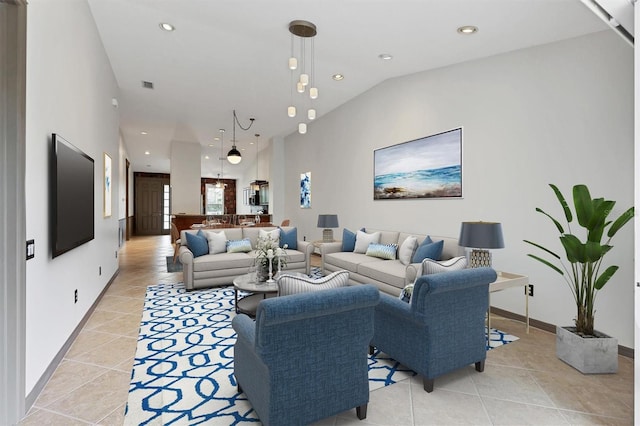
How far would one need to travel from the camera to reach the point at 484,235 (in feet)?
10.6

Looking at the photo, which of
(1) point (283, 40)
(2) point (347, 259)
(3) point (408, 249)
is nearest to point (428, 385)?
(3) point (408, 249)

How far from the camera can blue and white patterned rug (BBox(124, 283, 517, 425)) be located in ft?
6.77

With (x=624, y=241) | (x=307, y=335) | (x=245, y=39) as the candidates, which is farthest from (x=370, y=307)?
(x=245, y=39)

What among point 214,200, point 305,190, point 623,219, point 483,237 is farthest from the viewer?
point 214,200

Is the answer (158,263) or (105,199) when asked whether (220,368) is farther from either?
(158,263)

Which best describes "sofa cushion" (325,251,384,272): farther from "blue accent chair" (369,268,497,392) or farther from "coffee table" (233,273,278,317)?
"blue accent chair" (369,268,497,392)

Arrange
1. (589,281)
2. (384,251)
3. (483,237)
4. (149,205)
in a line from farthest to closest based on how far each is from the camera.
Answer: (149,205) → (384,251) → (483,237) → (589,281)

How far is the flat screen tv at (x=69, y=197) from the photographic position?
250 centimetres

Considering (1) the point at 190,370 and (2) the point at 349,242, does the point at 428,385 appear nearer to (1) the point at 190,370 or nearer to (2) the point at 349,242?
(1) the point at 190,370

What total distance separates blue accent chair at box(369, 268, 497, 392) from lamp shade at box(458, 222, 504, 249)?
0.87 meters

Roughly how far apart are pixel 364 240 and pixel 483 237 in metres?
2.39

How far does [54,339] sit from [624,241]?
4916 mm

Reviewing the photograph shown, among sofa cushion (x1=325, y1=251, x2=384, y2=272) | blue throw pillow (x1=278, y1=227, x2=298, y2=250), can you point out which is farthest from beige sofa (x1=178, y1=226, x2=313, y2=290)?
sofa cushion (x1=325, y1=251, x2=384, y2=272)

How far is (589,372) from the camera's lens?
8.52 feet
